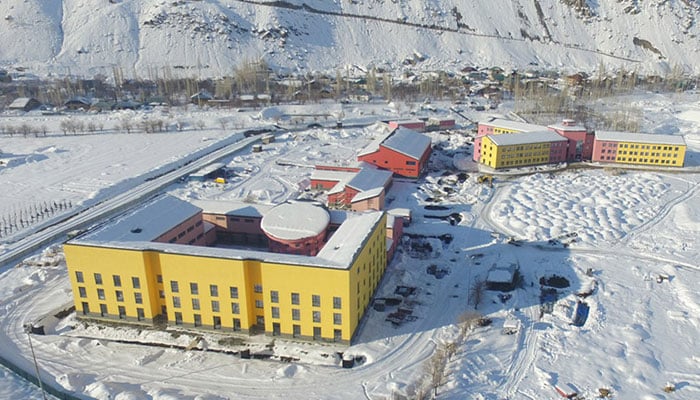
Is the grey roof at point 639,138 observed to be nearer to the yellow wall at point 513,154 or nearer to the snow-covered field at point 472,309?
the snow-covered field at point 472,309

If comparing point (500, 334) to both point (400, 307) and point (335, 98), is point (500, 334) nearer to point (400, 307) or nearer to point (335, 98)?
point (400, 307)

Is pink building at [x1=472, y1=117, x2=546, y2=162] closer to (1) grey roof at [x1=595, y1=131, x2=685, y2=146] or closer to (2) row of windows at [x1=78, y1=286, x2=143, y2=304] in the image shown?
(1) grey roof at [x1=595, y1=131, x2=685, y2=146]

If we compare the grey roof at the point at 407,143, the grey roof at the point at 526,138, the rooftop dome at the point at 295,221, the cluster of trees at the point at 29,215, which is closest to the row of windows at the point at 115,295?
the rooftop dome at the point at 295,221

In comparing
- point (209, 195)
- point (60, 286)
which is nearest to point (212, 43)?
point (209, 195)

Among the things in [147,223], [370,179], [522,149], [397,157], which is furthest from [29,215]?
[522,149]

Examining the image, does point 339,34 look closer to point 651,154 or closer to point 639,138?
point 639,138
